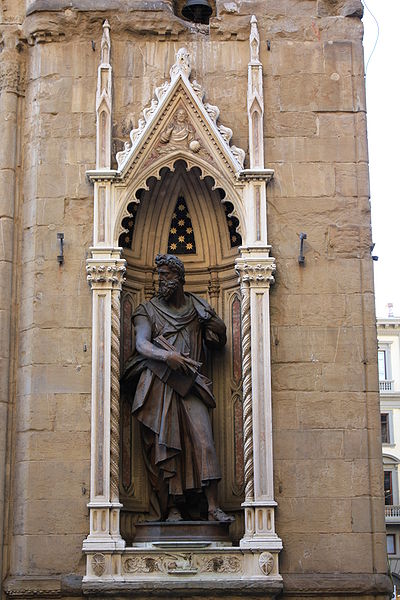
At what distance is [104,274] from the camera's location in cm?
1196

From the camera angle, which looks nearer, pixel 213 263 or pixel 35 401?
pixel 35 401

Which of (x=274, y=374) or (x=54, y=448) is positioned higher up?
(x=274, y=374)

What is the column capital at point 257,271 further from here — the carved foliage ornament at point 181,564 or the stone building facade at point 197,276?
the carved foliage ornament at point 181,564

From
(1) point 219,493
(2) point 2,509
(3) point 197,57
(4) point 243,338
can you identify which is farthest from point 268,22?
(2) point 2,509

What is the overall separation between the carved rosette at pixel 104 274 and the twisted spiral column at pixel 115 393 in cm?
11

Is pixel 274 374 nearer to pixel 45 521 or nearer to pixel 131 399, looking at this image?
pixel 131 399

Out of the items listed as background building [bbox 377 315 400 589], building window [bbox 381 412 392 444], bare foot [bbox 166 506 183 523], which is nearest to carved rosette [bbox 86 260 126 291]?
bare foot [bbox 166 506 183 523]

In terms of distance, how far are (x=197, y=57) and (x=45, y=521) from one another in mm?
5444

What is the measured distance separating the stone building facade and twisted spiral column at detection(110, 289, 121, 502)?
0.02 metres

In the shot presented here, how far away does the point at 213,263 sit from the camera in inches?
507

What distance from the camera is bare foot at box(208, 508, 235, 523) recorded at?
11.5 m

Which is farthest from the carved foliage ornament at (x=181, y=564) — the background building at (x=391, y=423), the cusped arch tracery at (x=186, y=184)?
the background building at (x=391, y=423)

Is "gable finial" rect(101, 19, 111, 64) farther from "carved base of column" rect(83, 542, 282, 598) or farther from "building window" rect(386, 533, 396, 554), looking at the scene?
"building window" rect(386, 533, 396, 554)

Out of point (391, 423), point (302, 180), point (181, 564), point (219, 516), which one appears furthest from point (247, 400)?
point (391, 423)
